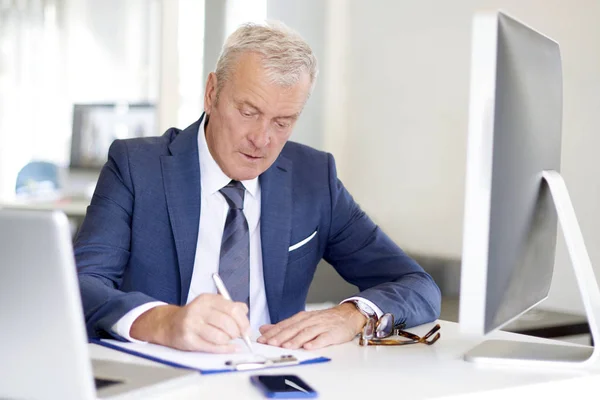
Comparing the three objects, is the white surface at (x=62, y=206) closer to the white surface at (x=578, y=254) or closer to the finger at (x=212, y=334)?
the finger at (x=212, y=334)

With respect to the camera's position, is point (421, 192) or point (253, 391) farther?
point (421, 192)

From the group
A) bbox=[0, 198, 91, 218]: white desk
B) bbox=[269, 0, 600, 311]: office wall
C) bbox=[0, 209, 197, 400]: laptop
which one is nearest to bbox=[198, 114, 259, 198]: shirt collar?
bbox=[0, 209, 197, 400]: laptop

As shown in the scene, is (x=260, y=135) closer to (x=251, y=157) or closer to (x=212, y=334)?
(x=251, y=157)

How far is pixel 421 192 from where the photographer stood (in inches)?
149

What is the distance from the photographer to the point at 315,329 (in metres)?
1.64

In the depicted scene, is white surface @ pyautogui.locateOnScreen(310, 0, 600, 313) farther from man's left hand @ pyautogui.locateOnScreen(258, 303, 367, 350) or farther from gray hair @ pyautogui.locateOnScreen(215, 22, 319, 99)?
man's left hand @ pyautogui.locateOnScreen(258, 303, 367, 350)

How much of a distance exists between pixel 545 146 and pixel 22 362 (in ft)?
3.16

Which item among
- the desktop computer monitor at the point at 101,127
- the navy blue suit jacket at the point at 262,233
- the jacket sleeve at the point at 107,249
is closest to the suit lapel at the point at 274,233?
the navy blue suit jacket at the point at 262,233

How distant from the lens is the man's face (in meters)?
2.01

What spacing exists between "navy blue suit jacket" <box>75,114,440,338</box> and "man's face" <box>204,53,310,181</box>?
0.08 meters

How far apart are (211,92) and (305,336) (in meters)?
0.77

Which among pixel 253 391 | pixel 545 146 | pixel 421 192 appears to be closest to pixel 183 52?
pixel 421 192

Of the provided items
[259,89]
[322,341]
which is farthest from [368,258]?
[322,341]

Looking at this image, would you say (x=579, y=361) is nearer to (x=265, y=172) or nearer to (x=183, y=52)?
(x=265, y=172)
